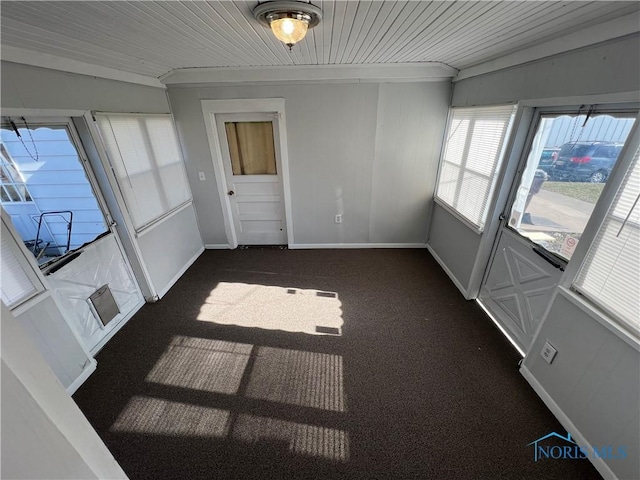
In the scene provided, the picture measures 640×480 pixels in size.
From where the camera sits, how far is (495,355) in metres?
2.29

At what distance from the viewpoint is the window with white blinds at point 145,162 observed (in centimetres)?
250

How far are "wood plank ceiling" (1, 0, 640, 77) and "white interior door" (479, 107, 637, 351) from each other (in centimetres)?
60

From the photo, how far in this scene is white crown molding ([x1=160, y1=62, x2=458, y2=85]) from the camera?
3.05m

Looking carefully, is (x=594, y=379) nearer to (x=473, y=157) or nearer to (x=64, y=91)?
(x=473, y=157)

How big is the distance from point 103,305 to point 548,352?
3.76 metres

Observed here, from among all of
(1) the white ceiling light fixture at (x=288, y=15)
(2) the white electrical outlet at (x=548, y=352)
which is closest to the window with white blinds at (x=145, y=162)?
(1) the white ceiling light fixture at (x=288, y=15)

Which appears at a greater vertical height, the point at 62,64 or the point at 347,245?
the point at 62,64

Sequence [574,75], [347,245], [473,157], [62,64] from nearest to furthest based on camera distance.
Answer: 1. [574,75]
2. [62,64]
3. [473,157]
4. [347,245]

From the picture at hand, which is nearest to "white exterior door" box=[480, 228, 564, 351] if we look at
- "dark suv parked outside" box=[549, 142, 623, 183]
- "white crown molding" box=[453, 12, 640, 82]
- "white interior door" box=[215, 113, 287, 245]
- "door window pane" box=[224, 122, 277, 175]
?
"dark suv parked outside" box=[549, 142, 623, 183]

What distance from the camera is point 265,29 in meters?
1.80

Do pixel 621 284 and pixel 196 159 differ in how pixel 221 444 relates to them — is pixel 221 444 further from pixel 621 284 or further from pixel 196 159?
pixel 196 159

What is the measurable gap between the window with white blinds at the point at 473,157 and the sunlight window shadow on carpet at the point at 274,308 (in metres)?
1.85

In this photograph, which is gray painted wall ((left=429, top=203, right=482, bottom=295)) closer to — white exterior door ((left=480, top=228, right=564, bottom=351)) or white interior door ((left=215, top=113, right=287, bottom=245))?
white exterior door ((left=480, top=228, right=564, bottom=351))

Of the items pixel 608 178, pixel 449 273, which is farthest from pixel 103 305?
pixel 608 178
